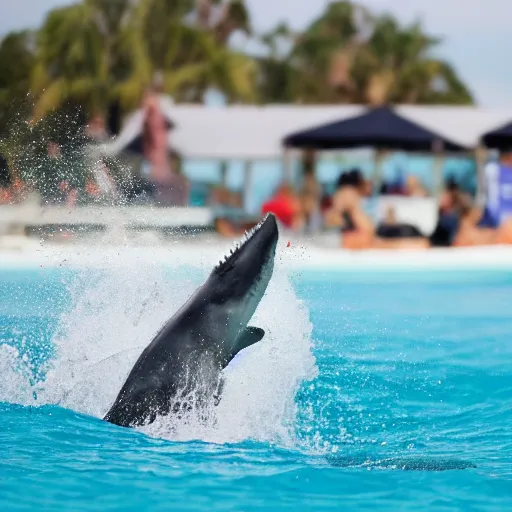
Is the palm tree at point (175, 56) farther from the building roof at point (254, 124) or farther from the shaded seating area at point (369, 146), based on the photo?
the shaded seating area at point (369, 146)

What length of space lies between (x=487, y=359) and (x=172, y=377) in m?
4.25

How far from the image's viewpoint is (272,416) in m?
5.65

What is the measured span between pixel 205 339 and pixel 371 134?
47.0 feet

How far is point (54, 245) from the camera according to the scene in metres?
14.9

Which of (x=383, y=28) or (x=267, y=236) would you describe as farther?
(x=383, y=28)

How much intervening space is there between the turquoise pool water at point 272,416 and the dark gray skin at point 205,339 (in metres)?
0.17

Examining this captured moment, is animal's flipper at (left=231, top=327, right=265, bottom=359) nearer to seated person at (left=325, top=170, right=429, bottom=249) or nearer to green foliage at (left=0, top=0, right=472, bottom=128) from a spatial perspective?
seated person at (left=325, top=170, right=429, bottom=249)

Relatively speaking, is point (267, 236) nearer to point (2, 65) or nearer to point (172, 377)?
point (172, 377)

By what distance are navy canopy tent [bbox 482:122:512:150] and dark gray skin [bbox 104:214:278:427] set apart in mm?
15013

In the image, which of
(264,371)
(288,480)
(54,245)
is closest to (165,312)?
(264,371)

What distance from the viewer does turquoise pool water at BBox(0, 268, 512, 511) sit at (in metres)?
4.41

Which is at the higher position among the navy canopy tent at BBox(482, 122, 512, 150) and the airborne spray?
Result: the navy canopy tent at BBox(482, 122, 512, 150)

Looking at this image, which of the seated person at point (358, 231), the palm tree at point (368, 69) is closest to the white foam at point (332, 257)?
the seated person at point (358, 231)

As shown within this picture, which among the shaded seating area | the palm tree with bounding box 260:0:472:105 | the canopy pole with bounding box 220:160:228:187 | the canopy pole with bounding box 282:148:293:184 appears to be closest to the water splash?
the shaded seating area
